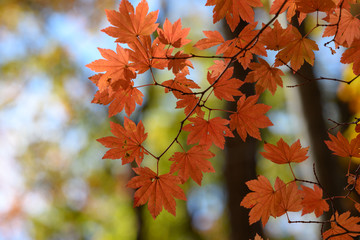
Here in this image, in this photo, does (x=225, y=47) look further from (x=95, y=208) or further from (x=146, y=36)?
(x=95, y=208)

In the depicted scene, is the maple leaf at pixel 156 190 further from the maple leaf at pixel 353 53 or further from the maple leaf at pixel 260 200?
the maple leaf at pixel 353 53

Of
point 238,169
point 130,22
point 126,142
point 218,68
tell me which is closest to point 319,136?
point 238,169

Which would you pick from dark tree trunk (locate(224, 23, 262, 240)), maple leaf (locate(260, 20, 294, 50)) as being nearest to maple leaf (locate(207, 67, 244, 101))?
maple leaf (locate(260, 20, 294, 50))

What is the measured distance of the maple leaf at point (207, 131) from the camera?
3.22 feet

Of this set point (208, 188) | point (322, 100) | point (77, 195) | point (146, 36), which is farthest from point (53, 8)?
point (146, 36)

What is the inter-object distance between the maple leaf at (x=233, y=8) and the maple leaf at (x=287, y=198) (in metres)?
0.51

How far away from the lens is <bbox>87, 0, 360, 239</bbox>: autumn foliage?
91 cm

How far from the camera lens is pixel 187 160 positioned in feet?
3.23

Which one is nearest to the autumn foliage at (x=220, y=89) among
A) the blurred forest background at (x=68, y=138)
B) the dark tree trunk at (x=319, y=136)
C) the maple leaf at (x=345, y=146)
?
the maple leaf at (x=345, y=146)

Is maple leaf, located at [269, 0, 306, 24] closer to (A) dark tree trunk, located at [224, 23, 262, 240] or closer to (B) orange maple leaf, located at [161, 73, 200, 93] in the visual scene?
(B) orange maple leaf, located at [161, 73, 200, 93]

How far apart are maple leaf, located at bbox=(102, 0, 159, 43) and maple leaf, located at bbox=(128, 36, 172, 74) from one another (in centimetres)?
2

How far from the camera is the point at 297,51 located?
38.3 inches

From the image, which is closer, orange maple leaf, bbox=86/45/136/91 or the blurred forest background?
orange maple leaf, bbox=86/45/136/91

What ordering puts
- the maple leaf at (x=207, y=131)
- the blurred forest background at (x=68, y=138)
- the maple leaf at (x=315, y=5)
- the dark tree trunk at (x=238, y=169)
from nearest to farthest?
the maple leaf at (x=315, y=5)
the maple leaf at (x=207, y=131)
the dark tree trunk at (x=238, y=169)
the blurred forest background at (x=68, y=138)
